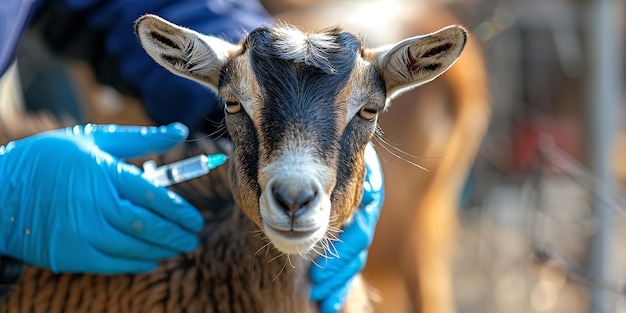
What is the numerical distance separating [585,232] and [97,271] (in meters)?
3.79

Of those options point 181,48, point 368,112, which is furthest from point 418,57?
point 181,48

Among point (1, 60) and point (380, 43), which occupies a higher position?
point (1, 60)

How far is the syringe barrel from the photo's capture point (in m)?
2.64

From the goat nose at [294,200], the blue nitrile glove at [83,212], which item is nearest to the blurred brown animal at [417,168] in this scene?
the blue nitrile glove at [83,212]

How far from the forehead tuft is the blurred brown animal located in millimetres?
2109

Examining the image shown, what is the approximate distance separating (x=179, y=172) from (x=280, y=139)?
658 millimetres

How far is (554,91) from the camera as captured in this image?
11375 millimetres

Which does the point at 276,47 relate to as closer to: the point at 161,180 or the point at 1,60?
the point at 161,180

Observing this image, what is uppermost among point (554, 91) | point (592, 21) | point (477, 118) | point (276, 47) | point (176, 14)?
point (276, 47)

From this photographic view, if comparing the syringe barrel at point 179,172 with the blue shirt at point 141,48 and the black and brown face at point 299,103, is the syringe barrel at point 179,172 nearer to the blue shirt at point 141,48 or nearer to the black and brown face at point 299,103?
the black and brown face at point 299,103

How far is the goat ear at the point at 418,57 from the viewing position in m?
2.22

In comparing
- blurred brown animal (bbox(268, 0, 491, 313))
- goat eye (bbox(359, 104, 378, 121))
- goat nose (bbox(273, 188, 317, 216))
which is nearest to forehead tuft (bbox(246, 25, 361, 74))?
goat eye (bbox(359, 104, 378, 121))

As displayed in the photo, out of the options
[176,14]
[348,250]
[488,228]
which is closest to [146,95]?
[176,14]

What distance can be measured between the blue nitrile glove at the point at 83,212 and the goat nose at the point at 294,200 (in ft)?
2.17
